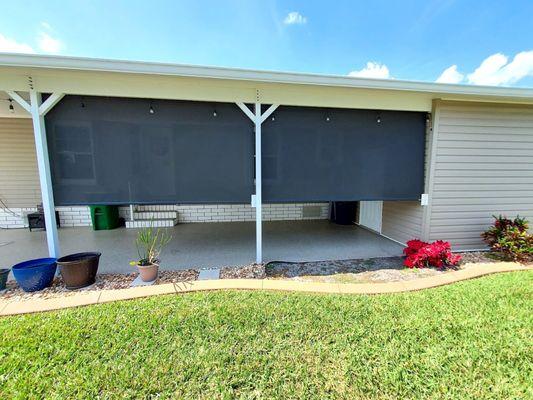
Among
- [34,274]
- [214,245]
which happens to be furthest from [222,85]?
[34,274]

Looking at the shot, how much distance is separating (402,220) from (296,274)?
2.83 m

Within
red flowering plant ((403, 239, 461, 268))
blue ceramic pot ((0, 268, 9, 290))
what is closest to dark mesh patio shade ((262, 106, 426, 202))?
red flowering plant ((403, 239, 461, 268))

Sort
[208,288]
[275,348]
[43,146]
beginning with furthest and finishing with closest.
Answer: [43,146] < [208,288] < [275,348]

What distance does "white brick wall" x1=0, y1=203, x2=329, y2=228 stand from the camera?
6.03 m

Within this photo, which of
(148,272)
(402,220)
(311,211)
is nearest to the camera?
(148,272)

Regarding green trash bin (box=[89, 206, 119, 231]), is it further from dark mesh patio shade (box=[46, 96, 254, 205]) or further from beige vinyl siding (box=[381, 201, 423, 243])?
beige vinyl siding (box=[381, 201, 423, 243])

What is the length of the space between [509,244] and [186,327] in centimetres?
497

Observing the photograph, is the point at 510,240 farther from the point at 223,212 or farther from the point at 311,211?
the point at 223,212

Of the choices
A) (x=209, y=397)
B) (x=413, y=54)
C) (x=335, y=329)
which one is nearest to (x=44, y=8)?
(x=209, y=397)

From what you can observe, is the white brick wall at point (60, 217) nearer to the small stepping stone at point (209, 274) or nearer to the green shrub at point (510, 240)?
the small stepping stone at point (209, 274)

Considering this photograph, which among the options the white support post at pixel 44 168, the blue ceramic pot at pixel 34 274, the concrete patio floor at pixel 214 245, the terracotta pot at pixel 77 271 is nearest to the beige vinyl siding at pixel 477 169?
the concrete patio floor at pixel 214 245

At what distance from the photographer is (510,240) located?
393 centimetres

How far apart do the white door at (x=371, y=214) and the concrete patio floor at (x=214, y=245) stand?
0.29 metres

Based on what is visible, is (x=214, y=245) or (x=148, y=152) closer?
(x=148, y=152)
